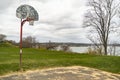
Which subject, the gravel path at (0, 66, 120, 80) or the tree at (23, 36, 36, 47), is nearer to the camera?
the gravel path at (0, 66, 120, 80)

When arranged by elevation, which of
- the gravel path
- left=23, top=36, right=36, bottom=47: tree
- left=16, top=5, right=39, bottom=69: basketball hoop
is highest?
left=16, top=5, right=39, bottom=69: basketball hoop

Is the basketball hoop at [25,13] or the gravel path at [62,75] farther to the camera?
the basketball hoop at [25,13]

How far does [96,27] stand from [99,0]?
137 inches

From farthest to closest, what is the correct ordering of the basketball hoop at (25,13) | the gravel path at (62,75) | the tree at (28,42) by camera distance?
the tree at (28,42) → the basketball hoop at (25,13) → the gravel path at (62,75)

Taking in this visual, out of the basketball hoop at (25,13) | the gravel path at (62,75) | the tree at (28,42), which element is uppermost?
the basketball hoop at (25,13)

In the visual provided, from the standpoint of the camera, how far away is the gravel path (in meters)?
11.1

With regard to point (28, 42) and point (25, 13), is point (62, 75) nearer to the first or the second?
point (25, 13)

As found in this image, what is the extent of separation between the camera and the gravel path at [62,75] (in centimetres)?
1110

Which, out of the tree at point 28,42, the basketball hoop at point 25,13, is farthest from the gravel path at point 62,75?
the tree at point 28,42

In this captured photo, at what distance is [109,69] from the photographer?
15.1m

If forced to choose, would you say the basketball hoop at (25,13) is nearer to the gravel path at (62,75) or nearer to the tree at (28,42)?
the gravel path at (62,75)

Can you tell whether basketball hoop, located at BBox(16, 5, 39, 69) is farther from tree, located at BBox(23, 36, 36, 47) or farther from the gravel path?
tree, located at BBox(23, 36, 36, 47)

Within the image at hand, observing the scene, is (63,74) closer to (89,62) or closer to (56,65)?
(56,65)

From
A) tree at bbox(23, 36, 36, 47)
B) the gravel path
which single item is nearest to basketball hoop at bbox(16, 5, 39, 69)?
the gravel path
